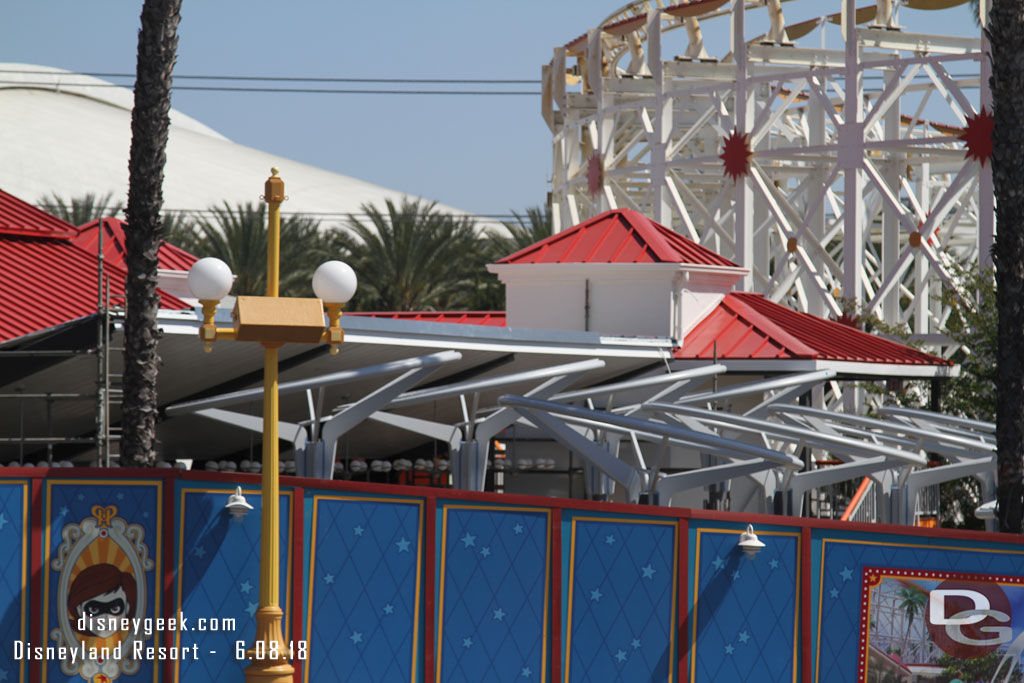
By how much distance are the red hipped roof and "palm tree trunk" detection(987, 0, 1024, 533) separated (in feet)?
36.9

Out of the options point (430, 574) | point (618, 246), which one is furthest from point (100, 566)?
point (618, 246)

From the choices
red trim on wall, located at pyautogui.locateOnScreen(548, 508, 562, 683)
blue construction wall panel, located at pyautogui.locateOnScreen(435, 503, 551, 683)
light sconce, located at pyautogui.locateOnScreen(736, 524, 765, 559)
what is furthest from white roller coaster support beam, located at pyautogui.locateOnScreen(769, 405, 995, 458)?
blue construction wall panel, located at pyautogui.locateOnScreen(435, 503, 551, 683)

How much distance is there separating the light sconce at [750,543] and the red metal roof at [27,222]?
1321 centimetres

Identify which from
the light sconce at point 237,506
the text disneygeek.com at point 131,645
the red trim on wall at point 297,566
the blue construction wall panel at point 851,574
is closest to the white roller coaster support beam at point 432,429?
the red trim on wall at point 297,566


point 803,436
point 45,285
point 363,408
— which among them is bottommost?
point 803,436

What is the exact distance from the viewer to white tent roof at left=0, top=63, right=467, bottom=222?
3917 inches

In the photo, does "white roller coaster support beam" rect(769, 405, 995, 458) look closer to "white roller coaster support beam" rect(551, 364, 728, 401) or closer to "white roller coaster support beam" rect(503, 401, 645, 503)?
"white roller coaster support beam" rect(551, 364, 728, 401)

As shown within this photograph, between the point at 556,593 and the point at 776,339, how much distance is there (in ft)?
45.1

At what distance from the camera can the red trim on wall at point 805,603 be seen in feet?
47.3

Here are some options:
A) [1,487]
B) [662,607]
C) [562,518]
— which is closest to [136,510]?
[1,487]

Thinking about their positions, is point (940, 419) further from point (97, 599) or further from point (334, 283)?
point (97, 599)

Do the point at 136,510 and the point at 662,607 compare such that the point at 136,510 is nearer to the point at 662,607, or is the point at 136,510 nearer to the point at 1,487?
the point at 1,487

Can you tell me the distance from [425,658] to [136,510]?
123 inches

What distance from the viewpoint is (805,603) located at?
14445 mm
